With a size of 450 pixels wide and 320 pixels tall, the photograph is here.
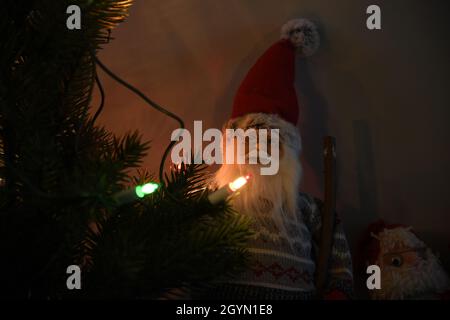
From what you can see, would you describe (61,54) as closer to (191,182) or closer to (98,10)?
(98,10)

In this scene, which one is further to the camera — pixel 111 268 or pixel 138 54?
pixel 138 54

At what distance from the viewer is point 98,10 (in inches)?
18.9

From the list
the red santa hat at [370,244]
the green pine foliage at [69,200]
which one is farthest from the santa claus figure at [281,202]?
the green pine foliage at [69,200]

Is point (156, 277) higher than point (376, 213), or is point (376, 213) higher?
point (376, 213)

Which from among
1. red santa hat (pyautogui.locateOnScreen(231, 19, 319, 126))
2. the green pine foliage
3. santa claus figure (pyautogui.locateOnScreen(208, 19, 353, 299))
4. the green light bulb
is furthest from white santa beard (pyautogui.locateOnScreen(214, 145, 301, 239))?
the green light bulb

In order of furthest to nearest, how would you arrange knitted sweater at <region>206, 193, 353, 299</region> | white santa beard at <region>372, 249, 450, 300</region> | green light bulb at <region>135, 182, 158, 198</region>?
white santa beard at <region>372, 249, 450, 300</region> < knitted sweater at <region>206, 193, 353, 299</region> < green light bulb at <region>135, 182, 158, 198</region>

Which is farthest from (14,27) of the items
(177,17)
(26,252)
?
(177,17)

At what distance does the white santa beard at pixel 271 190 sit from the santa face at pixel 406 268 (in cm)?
25

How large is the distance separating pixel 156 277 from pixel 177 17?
0.88m

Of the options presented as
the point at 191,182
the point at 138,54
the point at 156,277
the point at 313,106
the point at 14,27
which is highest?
the point at 138,54

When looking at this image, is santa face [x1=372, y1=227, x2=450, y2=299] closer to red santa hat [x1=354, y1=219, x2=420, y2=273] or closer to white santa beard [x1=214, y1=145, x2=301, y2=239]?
red santa hat [x1=354, y1=219, x2=420, y2=273]

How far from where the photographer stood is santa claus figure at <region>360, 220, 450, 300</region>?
951 millimetres

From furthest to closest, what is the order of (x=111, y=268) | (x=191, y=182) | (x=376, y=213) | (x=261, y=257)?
(x=376, y=213) < (x=261, y=257) < (x=191, y=182) < (x=111, y=268)

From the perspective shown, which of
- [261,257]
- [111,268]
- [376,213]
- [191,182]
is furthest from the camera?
[376,213]
